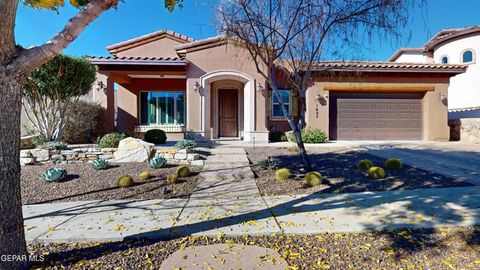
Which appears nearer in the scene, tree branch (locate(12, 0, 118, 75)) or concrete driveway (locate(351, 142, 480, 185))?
tree branch (locate(12, 0, 118, 75))

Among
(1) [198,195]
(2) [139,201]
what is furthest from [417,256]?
(2) [139,201]

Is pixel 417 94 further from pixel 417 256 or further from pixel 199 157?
pixel 417 256

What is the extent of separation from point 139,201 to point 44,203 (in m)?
1.83

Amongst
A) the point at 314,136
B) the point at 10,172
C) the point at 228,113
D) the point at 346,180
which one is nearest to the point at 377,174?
the point at 346,180

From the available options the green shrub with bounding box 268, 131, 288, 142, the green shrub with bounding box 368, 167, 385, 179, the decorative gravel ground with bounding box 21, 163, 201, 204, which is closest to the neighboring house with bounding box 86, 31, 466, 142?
the green shrub with bounding box 268, 131, 288, 142

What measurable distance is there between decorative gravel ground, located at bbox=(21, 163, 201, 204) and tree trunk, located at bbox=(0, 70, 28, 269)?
2.69 m

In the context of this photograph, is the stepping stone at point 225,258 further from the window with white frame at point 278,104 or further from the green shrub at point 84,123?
the window with white frame at point 278,104

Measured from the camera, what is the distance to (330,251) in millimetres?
2984

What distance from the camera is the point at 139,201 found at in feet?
16.0

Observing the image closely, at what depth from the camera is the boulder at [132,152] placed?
7.98m

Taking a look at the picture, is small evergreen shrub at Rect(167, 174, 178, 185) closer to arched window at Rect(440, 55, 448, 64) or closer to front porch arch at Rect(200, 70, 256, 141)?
front porch arch at Rect(200, 70, 256, 141)

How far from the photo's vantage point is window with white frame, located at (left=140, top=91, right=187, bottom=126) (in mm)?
14641

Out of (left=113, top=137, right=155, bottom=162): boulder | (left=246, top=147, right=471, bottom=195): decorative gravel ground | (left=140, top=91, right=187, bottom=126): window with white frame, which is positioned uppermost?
(left=140, top=91, right=187, bottom=126): window with white frame

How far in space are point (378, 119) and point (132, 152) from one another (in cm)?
1250
